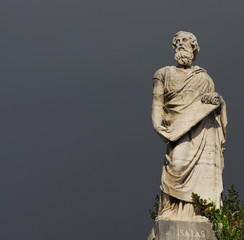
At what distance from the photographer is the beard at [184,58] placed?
1480cm

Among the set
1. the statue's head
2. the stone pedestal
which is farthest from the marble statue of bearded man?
the stone pedestal

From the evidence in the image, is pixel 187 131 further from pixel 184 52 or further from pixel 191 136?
pixel 184 52

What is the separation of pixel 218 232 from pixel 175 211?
1169 mm

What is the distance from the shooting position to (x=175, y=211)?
44.8ft

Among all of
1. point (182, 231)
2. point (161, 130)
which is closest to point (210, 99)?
point (161, 130)

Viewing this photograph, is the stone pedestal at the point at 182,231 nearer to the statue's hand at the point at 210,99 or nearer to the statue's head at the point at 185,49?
the statue's hand at the point at 210,99

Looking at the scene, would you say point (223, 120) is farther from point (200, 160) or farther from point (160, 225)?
point (160, 225)

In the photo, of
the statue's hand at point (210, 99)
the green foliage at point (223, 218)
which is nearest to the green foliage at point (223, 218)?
the green foliage at point (223, 218)

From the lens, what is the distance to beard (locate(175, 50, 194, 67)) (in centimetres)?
1480

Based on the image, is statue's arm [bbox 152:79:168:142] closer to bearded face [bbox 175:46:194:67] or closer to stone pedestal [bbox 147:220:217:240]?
bearded face [bbox 175:46:194:67]

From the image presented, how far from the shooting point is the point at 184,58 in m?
14.8

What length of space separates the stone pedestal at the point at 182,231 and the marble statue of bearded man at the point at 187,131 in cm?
27

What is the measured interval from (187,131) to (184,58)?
6.47 ft

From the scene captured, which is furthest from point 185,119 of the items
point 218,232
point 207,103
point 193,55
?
point 218,232
